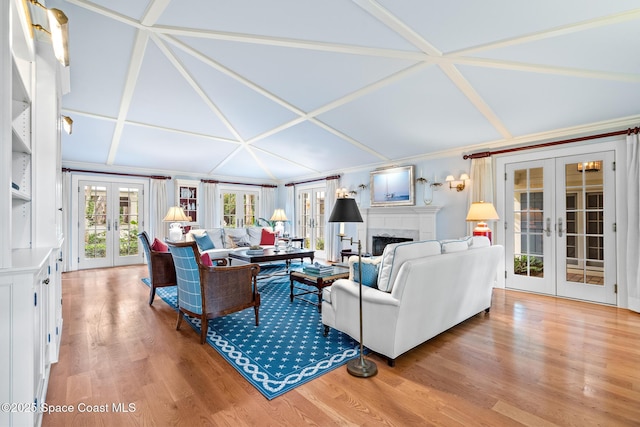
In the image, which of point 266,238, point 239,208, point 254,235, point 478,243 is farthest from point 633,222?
point 239,208

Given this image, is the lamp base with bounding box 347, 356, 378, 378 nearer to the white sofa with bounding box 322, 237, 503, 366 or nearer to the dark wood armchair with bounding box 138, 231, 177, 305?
the white sofa with bounding box 322, 237, 503, 366

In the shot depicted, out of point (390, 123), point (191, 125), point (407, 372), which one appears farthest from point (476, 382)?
point (191, 125)

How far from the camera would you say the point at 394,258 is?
242cm

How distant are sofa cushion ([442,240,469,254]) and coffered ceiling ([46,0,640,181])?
1865 millimetres

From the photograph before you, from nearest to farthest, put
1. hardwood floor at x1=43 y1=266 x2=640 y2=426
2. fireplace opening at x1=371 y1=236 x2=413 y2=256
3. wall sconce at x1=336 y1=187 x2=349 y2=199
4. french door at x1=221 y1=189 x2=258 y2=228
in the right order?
hardwood floor at x1=43 y1=266 x2=640 y2=426 < fireplace opening at x1=371 y1=236 x2=413 y2=256 < wall sconce at x1=336 y1=187 x2=349 y2=199 < french door at x1=221 y1=189 x2=258 y2=228


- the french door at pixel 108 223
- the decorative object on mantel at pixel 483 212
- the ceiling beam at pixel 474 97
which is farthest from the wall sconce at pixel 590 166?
the french door at pixel 108 223

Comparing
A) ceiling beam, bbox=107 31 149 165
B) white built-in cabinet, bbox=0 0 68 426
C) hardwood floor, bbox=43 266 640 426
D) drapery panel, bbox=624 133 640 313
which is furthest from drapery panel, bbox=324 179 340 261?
white built-in cabinet, bbox=0 0 68 426

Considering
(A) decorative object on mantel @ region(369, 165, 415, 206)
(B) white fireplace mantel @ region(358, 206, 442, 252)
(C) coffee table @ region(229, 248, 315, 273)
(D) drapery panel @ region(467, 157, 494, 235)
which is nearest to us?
(C) coffee table @ region(229, 248, 315, 273)

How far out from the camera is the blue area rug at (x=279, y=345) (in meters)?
2.20

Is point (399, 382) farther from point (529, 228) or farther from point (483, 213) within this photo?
point (529, 228)

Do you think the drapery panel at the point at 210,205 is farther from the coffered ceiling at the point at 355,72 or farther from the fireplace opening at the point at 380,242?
the fireplace opening at the point at 380,242

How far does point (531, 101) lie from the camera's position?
3.62m

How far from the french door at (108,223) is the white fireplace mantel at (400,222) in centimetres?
534

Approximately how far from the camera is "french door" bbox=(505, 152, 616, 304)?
392 cm
